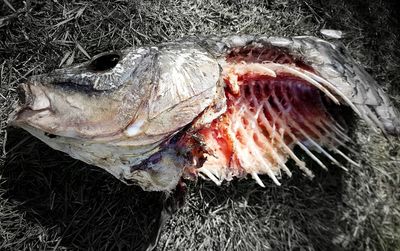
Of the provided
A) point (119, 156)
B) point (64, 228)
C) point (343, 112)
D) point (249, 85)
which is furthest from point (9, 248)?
point (343, 112)

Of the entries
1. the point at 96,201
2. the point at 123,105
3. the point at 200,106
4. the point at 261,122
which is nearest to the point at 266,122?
the point at 261,122

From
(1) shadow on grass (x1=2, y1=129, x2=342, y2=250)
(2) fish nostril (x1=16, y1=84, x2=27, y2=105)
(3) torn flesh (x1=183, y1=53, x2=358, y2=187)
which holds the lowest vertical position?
(1) shadow on grass (x1=2, y1=129, x2=342, y2=250)

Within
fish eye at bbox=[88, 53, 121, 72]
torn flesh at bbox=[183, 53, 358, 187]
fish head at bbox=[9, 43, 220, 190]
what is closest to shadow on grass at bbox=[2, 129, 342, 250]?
torn flesh at bbox=[183, 53, 358, 187]

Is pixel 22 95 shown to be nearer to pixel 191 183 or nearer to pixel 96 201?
pixel 96 201

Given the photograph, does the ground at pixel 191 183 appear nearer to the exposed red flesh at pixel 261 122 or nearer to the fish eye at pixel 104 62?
the exposed red flesh at pixel 261 122

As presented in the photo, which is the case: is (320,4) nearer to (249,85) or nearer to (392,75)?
(392,75)

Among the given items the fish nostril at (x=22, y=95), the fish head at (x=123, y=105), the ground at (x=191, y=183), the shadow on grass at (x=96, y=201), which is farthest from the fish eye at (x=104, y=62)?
the shadow on grass at (x=96, y=201)

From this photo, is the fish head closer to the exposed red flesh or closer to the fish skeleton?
the fish skeleton
